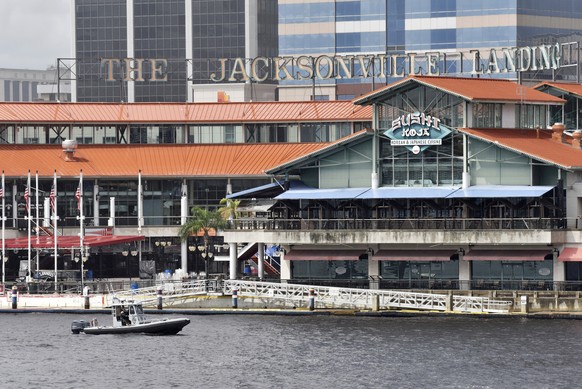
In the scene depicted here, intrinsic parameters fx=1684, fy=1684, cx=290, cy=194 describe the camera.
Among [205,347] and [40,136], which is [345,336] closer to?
[205,347]

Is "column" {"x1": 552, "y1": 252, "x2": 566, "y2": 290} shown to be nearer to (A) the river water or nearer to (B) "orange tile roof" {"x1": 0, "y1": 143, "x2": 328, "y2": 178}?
(A) the river water

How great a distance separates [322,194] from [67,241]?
93.3ft

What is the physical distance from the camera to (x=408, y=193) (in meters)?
129

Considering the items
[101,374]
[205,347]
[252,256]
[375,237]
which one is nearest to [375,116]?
[375,237]

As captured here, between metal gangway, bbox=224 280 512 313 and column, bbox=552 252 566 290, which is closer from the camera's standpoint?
metal gangway, bbox=224 280 512 313

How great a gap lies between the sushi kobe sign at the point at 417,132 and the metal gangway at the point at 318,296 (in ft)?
42.5

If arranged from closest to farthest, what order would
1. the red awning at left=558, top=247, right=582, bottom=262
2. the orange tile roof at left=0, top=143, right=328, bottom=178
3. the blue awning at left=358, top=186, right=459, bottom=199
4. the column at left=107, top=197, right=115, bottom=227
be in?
the red awning at left=558, top=247, right=582, bottom=262, the blue awning at left=358, top=186, right=459, bottom=199, the column at left=107, top=197, right=115, bottom=227, the orange tile roof at left=0, top=143, right=328, bottom=178

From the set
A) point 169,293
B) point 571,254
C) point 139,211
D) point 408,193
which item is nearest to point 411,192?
point 408,193

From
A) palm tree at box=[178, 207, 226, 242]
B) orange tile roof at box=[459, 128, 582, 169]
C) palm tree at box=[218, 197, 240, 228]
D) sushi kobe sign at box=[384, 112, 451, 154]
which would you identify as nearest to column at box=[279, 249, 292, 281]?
sushi kobe sign at box=[384, 112, 451, 154]

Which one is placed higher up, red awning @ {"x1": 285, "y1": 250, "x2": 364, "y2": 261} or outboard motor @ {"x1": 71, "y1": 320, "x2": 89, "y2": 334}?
red awning @ {"x1": 285, "y1": 250, "x2": 364, "y2": 261}

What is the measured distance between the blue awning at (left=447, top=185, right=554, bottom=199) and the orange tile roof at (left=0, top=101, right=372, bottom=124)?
35368mm

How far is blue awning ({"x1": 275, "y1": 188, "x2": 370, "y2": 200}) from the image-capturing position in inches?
5138

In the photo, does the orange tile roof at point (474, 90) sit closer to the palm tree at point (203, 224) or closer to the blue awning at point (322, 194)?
the blue awning at point (322, 194)

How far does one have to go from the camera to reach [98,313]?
12731 centimetres
